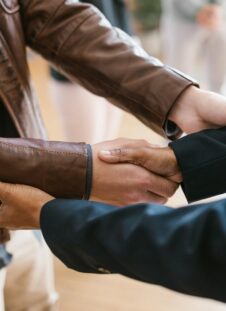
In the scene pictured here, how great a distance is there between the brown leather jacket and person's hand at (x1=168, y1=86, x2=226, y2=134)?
0.8 inches

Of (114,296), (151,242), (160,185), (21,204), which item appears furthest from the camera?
(114,296)

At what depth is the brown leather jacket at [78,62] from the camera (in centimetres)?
100

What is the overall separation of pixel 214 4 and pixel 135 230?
6.68 ft

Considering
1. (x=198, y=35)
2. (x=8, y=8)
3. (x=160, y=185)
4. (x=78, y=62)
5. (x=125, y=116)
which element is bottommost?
(x=125, y=116)

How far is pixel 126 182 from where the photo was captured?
0.91 meters

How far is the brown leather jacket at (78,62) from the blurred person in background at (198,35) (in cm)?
149

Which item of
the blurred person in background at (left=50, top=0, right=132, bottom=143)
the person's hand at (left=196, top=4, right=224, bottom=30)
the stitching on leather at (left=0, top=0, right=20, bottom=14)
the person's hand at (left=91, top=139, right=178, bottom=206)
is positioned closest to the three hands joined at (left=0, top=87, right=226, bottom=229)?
the person's hand at (left=91, top=139, right=178, bottom=206)

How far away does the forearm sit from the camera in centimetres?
87

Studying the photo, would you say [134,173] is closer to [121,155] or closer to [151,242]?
[121,155]

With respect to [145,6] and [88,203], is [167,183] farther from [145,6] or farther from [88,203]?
[145,6]

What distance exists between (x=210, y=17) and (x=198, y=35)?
12 cm

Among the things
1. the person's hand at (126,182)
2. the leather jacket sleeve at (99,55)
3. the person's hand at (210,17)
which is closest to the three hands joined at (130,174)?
the person's hand at (126,182)

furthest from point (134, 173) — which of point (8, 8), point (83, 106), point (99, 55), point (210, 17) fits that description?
point (210, 17)

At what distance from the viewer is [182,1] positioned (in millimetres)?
2467
